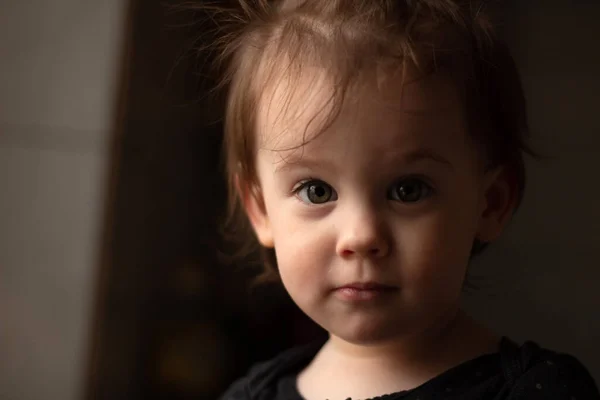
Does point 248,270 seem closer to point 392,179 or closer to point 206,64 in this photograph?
point 206,64

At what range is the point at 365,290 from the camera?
2.60ft

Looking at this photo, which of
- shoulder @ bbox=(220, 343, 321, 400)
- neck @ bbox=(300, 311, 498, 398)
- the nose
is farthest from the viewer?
shoulder @ bbox=(220, 343, 321, 400)

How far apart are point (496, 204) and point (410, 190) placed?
0.16 m

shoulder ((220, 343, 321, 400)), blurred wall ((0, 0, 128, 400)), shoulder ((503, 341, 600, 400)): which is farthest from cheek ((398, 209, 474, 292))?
blurred wall ((0, 0, 128, 400))

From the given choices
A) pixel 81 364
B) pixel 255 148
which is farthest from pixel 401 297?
pixel 81 364

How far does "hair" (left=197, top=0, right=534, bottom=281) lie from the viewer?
78 centimetres

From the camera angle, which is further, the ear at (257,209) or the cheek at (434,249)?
the ear at (257,209)

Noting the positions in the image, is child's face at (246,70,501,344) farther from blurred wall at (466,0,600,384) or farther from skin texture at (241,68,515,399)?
blurred wall at (466,0,600,384)

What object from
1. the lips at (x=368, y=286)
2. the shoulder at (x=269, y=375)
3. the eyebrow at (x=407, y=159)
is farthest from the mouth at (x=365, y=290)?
the shoulder at (x=269, y=375)

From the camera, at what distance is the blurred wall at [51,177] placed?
3.52ft

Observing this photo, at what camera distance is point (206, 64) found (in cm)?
106

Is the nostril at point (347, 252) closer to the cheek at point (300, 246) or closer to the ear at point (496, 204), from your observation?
the cheek at point (300, 246)

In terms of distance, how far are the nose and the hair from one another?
0.31 feet

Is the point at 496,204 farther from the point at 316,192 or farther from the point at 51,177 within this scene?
the point at 51,177
